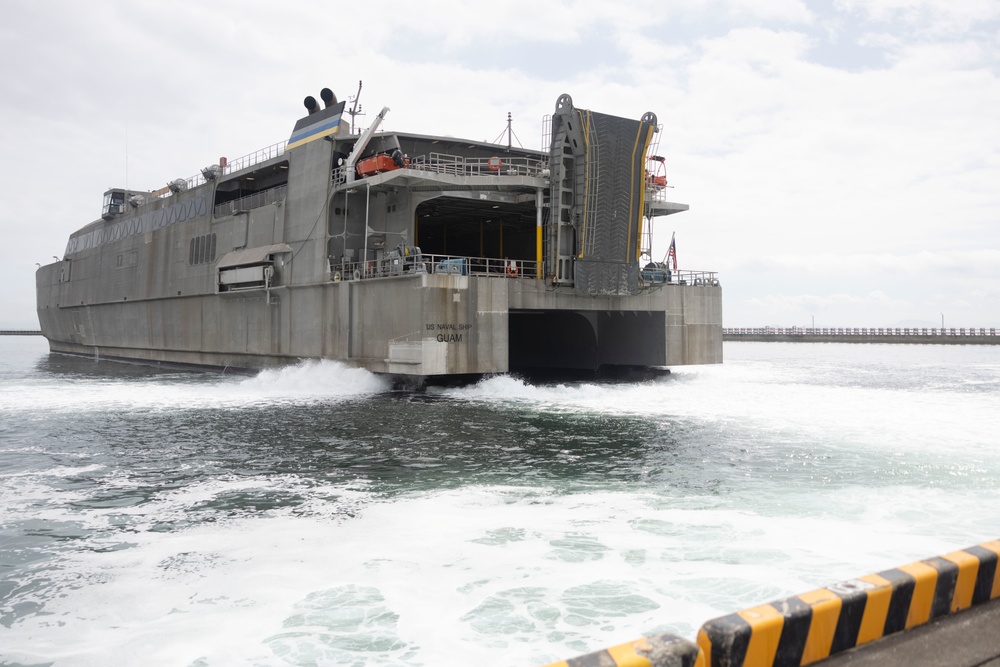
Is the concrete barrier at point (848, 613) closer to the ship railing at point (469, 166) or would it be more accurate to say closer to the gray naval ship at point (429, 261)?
the gray naval ship at point (429, 261)

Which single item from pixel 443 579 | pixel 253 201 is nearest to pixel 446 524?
pixel 443 579

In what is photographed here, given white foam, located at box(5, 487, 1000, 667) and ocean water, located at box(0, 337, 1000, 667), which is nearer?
white foam, located at box(5, 487, 1000, 667)

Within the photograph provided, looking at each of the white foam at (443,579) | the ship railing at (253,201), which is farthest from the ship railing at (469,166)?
the white foam at (443,579)

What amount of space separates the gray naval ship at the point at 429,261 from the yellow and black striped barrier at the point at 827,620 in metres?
20.0

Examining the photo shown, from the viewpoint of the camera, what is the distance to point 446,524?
9.34 metres

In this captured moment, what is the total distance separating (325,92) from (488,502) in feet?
86.4

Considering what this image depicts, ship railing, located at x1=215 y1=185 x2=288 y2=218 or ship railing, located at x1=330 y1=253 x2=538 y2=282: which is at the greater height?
ship railing, located at x1=215 y1=185 x2=288 y2=218

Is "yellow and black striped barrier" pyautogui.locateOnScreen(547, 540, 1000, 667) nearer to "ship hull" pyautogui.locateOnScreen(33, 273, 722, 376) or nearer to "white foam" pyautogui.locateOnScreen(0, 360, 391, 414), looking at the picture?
"ship hull" pyautogui.locateOnScreen(33, 273, 722, 376)

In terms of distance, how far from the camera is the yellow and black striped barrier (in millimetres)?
3842

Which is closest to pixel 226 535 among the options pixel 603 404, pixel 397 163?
pixel 603 404

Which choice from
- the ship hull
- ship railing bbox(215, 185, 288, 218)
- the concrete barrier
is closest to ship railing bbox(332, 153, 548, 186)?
the ship hull

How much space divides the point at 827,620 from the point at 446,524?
5.74m

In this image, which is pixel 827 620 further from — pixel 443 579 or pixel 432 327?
pixel 432 327

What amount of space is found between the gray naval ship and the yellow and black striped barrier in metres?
20.0
